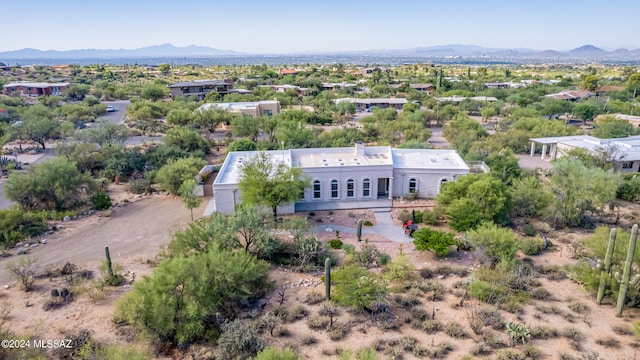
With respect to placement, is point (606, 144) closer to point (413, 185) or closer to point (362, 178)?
point (413, 185)

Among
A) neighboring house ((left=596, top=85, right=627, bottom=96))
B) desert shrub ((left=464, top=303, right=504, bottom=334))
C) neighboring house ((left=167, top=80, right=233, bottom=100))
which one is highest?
neighboring house ((left=167, top=80, right=233, bottom=100))

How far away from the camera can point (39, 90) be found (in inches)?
3846

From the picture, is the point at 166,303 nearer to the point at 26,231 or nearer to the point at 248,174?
the point at 248,174

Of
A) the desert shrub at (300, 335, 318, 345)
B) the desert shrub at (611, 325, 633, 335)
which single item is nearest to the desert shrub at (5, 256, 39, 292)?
the desert shrub at (300, 335, 318, 345)

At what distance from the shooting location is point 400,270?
22.1 metres

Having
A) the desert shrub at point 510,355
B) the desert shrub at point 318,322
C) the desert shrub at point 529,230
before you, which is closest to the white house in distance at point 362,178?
the desert shrub at point 529,230

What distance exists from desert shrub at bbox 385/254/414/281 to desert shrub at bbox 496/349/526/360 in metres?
6.31

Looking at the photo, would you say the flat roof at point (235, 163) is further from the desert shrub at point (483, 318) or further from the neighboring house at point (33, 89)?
the neighboring house at point (33, 89)

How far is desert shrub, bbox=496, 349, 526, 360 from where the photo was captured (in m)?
16.4

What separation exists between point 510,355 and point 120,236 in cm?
2389

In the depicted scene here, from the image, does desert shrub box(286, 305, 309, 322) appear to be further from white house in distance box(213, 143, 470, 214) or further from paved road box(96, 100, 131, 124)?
paved road box(96, 100, 131, 124)

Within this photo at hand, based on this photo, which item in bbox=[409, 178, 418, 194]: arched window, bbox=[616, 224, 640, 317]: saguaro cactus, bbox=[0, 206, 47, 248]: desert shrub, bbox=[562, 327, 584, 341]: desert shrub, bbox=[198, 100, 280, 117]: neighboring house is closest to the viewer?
bbox=[562, 327, 584, 341]: desert shrub

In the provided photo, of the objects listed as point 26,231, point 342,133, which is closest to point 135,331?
point 26,231

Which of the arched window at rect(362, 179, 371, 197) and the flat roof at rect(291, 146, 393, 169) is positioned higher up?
the flat roof at rect(291, 146, 393, 169)
